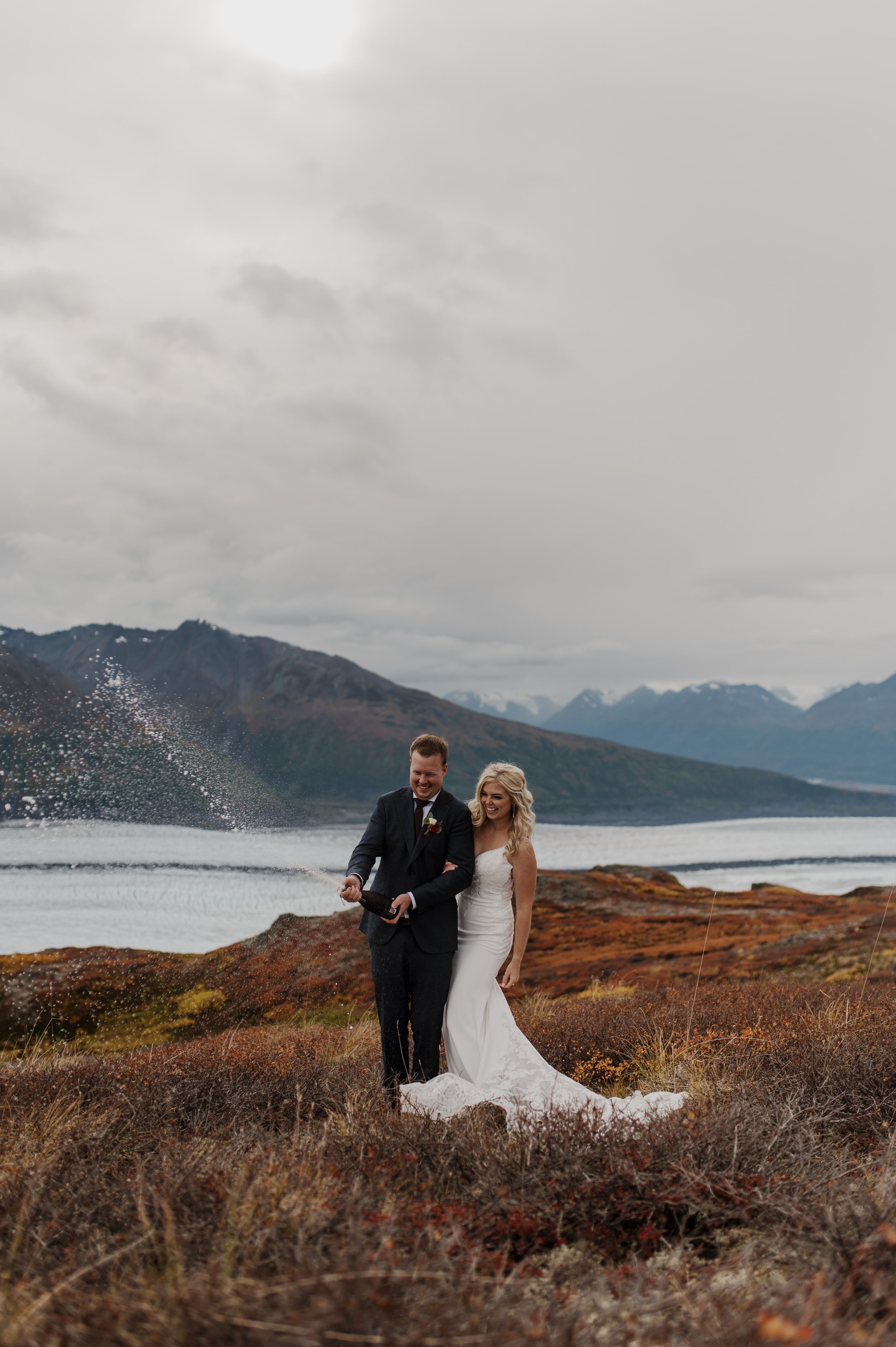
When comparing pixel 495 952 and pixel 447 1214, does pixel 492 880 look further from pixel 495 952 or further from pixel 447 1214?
A: pixel 447 1214

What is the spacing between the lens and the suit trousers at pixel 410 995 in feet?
18.6

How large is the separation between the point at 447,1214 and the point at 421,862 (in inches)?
109

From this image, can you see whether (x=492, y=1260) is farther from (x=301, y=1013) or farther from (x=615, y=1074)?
(x=301, y=1013)

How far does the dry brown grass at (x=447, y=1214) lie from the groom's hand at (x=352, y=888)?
1394 mm

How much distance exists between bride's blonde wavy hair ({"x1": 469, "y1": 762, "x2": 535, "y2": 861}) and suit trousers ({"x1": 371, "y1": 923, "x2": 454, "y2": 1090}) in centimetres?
103

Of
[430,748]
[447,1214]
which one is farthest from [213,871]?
[447,1214]

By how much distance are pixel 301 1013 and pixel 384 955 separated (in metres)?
18.0

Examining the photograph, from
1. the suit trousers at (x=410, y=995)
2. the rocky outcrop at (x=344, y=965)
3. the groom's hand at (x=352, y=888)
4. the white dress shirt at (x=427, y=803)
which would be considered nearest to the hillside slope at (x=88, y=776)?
the rocky outcrop at (x=344, y=965)

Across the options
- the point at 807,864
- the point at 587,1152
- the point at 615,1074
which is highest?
the point at 587,1152

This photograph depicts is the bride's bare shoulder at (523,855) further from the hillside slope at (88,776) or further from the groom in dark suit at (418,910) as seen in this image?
the hillside slope at (88,776)

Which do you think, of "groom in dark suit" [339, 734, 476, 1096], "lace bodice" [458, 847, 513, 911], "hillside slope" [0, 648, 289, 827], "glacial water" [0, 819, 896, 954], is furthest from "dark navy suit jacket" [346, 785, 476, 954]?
"hillside slope" [0, 648, 289, 827]

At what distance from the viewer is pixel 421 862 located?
5.75 m

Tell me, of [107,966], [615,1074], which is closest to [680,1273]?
[615,1074]

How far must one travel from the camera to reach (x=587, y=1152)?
389 centimetres
